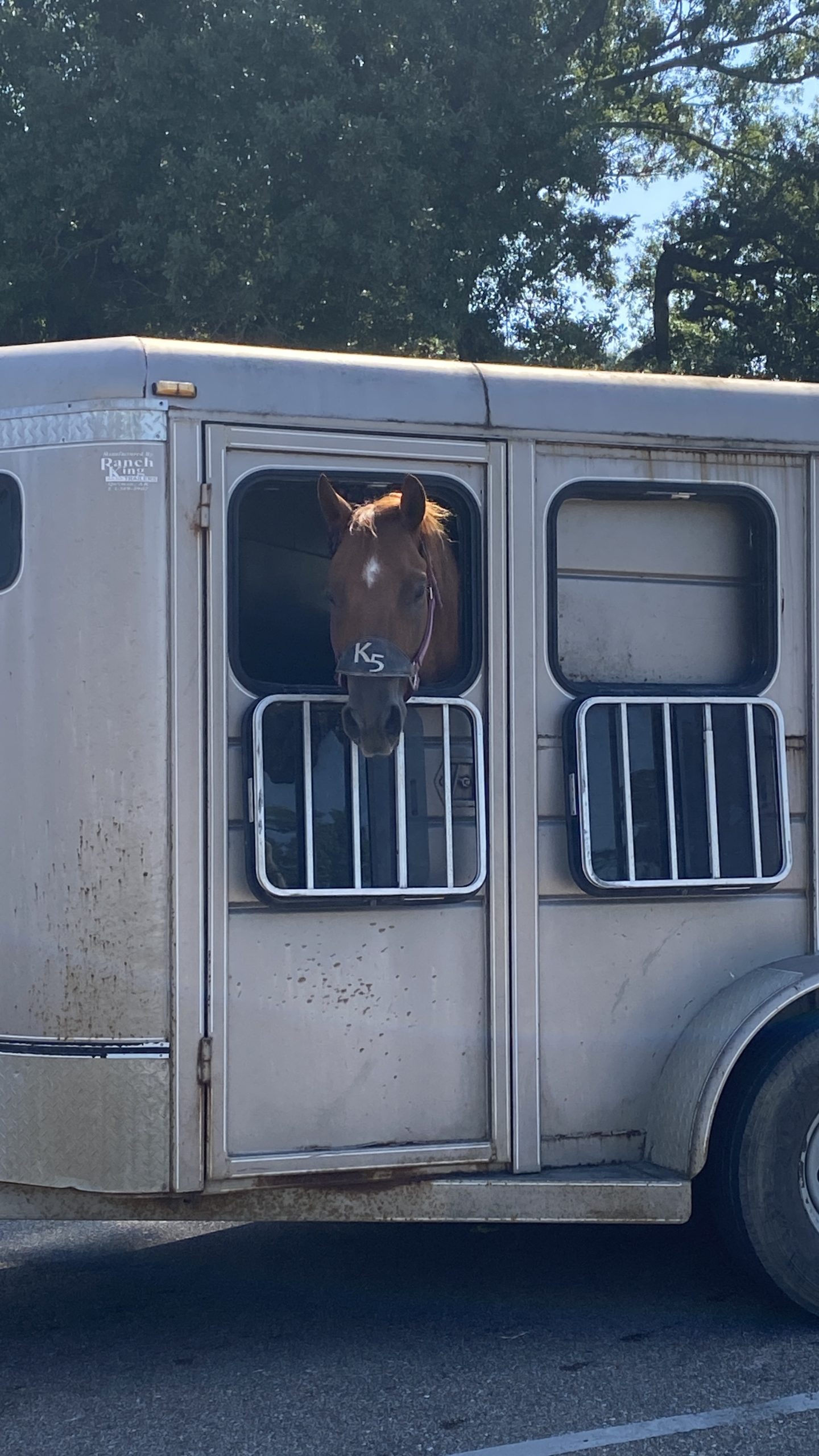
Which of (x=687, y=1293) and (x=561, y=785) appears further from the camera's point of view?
(x=687, y=1293)

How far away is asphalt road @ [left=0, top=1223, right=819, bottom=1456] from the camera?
137 inches

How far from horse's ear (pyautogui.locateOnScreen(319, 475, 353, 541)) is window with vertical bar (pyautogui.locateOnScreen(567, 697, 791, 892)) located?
890mm

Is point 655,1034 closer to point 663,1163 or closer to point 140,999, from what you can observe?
point 663,1163

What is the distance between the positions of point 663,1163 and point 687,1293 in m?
0.69

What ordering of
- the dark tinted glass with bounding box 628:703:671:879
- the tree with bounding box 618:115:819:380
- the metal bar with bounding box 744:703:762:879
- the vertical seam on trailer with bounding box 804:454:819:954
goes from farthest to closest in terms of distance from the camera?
the tree with bounding box 618:115:819:380
the vertical seam on trailer with bounding box 804:454:819:954
the metal bar with bounding box 744:703:762:879
the dark tinted glass with bounding box 628:703:671:879

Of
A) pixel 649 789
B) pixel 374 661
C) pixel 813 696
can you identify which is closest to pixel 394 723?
pixel 374 661

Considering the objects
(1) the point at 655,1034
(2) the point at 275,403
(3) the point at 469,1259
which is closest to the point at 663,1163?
(1) the point at 655,1034

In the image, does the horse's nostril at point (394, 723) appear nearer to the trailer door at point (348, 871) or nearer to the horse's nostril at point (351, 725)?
the horse's nostril at point (351, 725)

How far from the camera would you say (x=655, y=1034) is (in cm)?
416

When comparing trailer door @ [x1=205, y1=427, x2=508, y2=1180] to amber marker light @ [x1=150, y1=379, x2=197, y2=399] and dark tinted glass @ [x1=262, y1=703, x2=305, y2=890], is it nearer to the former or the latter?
dark tinted glass @ [x1=262, y1=703, x2=305, y2=890]

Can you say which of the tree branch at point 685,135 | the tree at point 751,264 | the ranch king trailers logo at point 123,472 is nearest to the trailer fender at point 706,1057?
the ranch king trailers logo at point 123,472

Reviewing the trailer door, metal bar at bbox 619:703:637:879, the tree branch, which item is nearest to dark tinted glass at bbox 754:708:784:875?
metal bar at bbox 619:703:637:879

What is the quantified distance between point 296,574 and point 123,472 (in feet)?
2.23

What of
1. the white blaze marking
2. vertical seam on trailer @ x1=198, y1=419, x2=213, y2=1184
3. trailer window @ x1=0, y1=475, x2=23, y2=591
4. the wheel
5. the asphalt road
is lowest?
the asphalt road
